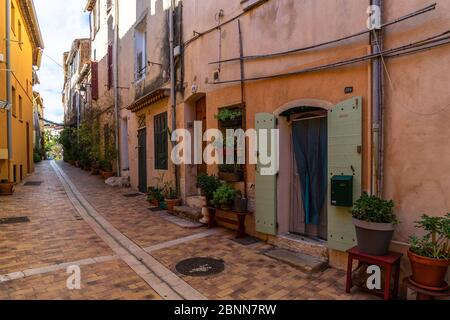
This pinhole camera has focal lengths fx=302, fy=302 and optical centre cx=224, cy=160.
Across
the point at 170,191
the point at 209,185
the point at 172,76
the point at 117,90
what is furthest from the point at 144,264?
the point at 117,90

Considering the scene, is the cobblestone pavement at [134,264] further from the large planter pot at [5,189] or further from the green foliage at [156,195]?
the large planter pot at [5,189]

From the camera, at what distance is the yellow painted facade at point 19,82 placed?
34.2 feet

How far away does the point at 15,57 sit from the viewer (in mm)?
11891

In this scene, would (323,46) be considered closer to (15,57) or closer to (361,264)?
(361,264)

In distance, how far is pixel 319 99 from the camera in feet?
14.6

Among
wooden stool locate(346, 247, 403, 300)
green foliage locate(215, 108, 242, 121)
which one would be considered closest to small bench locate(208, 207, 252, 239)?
green foliage locate(215, 108, 242, 121)

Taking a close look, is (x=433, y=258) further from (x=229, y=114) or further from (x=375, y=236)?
(x=229, y=114)

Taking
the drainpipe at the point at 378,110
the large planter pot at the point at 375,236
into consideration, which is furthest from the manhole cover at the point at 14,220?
the drainpipe at the point at 378,110

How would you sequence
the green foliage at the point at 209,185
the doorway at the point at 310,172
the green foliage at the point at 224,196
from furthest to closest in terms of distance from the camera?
1. the green foliage at the point at 209,185
2. the green foliage at the point at 224,196
3. the doorway at the point at 310,172

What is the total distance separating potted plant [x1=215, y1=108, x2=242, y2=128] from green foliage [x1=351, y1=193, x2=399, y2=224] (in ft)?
10.2

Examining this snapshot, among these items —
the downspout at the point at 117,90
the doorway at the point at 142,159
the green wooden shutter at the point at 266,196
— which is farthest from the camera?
the downspout at the point at 117,90

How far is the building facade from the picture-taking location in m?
3.43

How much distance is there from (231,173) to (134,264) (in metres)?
2.56

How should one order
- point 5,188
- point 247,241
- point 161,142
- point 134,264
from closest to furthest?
point 134,264 < point 247,241 < point 161,142 < point 5,188
